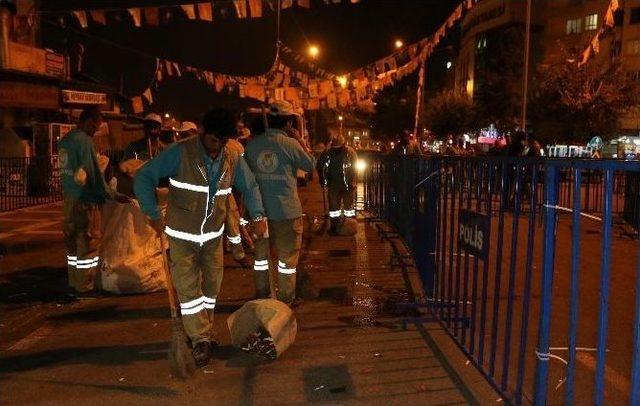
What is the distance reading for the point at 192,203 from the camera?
4742 millimetres

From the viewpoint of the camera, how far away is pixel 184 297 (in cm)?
474

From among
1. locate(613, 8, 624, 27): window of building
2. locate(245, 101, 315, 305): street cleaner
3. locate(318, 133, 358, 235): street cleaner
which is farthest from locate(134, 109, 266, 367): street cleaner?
locate(613, 8, 624, 27): window of building

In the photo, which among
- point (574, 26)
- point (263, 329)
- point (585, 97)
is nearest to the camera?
point (263, 329)

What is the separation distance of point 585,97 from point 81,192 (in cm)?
3124

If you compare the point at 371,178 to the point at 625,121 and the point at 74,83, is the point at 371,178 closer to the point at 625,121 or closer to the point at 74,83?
the point at 74,83

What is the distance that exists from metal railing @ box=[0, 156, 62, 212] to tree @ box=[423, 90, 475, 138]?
124ft

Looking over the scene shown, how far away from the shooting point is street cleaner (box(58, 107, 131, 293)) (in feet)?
22.2

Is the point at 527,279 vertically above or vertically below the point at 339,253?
above

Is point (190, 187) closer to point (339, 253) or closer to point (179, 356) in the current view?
point (179, 356)

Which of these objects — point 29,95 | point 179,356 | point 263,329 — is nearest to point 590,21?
point 29,95

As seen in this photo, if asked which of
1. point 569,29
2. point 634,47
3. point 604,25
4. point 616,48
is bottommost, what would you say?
point 604,25

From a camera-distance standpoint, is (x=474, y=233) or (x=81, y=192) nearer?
(x=474, y=233)

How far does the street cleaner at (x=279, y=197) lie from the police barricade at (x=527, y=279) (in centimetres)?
123

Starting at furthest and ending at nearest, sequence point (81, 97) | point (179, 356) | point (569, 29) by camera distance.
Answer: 1. point (569, 29)
2. point (81, 97)
3. point (179, 356)
